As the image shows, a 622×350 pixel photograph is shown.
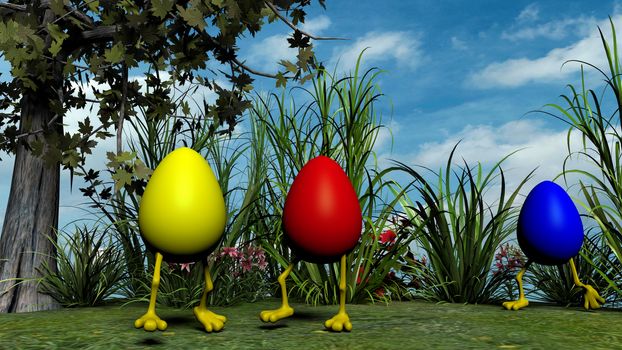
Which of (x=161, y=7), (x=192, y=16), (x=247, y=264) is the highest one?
(x=161, y=7)

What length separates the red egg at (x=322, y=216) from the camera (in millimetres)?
4430

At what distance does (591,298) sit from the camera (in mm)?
6211

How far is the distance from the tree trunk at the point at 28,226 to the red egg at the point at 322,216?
3.08 m

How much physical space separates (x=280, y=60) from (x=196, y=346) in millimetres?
2633

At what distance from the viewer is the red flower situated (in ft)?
23.1

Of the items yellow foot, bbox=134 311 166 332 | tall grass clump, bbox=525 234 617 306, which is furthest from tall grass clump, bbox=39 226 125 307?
tall grass clump, bbox=525 234 617 306

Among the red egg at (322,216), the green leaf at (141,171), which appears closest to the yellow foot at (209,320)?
the red egg at (322,216)

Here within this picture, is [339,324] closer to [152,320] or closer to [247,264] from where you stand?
[152,320]

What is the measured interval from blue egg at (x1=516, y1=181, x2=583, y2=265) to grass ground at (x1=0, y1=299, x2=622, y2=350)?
53 centimetres

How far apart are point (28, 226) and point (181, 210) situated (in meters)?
2.99

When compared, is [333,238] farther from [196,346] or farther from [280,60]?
[280,60]

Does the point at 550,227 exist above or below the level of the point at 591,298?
above

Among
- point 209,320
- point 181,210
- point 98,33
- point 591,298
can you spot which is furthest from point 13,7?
point 591,298

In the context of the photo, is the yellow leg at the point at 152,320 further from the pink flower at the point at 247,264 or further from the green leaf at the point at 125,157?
the pink flower at the point at 247,264
